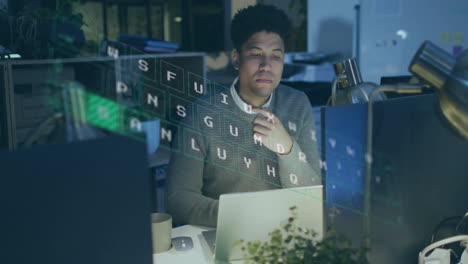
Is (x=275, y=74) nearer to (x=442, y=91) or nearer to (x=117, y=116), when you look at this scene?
(x=442, y=91)

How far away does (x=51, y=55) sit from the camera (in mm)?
1835

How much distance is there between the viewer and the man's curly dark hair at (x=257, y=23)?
1.90m

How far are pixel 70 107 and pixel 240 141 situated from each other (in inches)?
46.7

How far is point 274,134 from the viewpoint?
1643 millimetres

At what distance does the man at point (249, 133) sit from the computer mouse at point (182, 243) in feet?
0.91

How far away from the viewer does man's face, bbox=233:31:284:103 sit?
1.84 metres

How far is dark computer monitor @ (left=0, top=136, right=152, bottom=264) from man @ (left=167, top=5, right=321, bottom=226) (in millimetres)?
894
